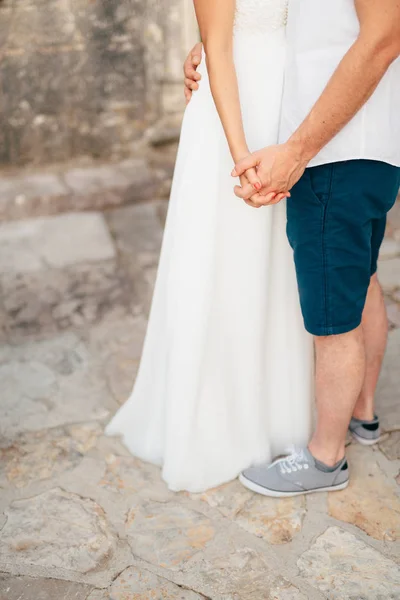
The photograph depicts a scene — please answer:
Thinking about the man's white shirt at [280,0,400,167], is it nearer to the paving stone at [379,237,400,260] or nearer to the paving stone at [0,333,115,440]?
the paving stone at [0,333,115,440]

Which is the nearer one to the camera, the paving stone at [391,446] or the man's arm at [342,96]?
the man's arm at [342,96]

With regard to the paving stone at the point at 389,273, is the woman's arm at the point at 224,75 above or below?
above

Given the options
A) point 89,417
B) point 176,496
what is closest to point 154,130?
point 89,417

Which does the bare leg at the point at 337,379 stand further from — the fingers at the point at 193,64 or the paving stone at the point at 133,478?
the fingers at the point at 193,64

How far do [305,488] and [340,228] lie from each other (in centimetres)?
83

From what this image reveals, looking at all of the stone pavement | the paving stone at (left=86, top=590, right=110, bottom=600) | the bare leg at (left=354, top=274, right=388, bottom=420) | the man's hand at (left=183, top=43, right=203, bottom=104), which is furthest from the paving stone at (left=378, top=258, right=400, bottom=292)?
the paving stone at (left=86, top=590, right=110, bottom=600)

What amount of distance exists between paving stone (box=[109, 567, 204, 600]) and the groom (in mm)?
639

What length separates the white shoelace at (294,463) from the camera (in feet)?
7.27

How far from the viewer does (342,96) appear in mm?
1662

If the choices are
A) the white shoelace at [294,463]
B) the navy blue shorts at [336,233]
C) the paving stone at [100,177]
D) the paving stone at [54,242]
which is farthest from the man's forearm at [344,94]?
the paving stone at [100,177]

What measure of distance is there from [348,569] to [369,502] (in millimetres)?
273

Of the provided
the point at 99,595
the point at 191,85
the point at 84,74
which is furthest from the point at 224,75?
the point at 84,74

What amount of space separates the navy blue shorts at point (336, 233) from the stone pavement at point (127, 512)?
1.92 ft

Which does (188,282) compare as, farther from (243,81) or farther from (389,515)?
(389,515)
